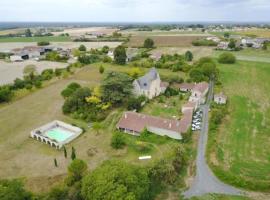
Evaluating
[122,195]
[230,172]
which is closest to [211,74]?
[230,172]

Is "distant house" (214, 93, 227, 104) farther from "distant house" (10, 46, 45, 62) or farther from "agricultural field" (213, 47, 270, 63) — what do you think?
"distant house" (10, 46, 45, 62)

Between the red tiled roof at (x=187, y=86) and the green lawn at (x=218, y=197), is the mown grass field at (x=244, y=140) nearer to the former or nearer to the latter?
the green lawn at (x=218, y=197)

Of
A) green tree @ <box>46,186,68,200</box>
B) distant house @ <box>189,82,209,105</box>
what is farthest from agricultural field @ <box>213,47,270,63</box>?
green tree @ <box>46,186,68,200</box>

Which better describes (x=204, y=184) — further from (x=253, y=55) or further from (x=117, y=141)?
(x=253, y=55)

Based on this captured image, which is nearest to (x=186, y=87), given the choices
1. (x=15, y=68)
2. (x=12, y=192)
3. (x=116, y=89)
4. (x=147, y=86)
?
(x=147, y=86)

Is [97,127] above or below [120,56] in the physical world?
below

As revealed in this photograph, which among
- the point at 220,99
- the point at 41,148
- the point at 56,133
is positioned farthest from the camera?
the point at 220,99

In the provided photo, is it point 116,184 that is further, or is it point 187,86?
point 187,86

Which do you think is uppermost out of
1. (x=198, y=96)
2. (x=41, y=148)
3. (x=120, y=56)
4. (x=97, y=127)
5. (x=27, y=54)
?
(x=120, y=56)
